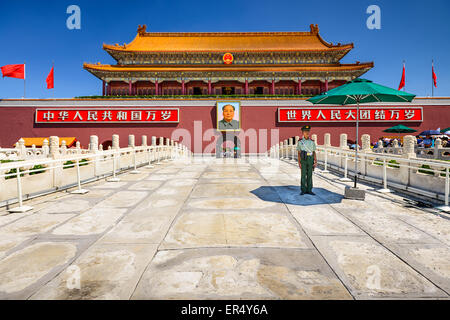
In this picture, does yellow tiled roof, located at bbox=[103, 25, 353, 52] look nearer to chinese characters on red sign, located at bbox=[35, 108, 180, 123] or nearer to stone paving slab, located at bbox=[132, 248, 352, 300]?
chinese characters on red sign, located at bbox=[35, 108, 180, 123]

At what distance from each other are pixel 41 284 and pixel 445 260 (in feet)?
14.9

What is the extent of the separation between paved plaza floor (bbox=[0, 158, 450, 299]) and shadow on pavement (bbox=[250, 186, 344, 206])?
0.11 metres

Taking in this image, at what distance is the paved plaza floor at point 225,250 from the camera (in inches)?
99.7

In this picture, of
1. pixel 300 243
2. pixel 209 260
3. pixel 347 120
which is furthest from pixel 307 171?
pixel 347 120

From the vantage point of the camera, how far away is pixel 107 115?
25.4m

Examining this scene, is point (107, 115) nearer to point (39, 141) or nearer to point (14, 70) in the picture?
point (39, 141)

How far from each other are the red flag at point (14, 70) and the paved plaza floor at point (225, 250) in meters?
26.2

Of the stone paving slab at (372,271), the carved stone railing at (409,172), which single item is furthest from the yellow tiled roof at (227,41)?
the stone paving slab at (372,271)

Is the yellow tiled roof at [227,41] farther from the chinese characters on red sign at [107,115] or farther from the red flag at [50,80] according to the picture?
the chinese characters on red sign at [107,115]

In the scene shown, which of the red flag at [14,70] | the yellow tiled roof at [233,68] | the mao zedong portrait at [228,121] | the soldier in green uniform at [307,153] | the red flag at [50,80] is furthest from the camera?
the red flag at [50,80]

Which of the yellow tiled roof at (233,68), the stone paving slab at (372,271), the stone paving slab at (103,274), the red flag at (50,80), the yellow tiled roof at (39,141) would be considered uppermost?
the yellow tiled roof at (233,68)

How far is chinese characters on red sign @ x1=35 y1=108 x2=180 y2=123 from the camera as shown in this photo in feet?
83.3
